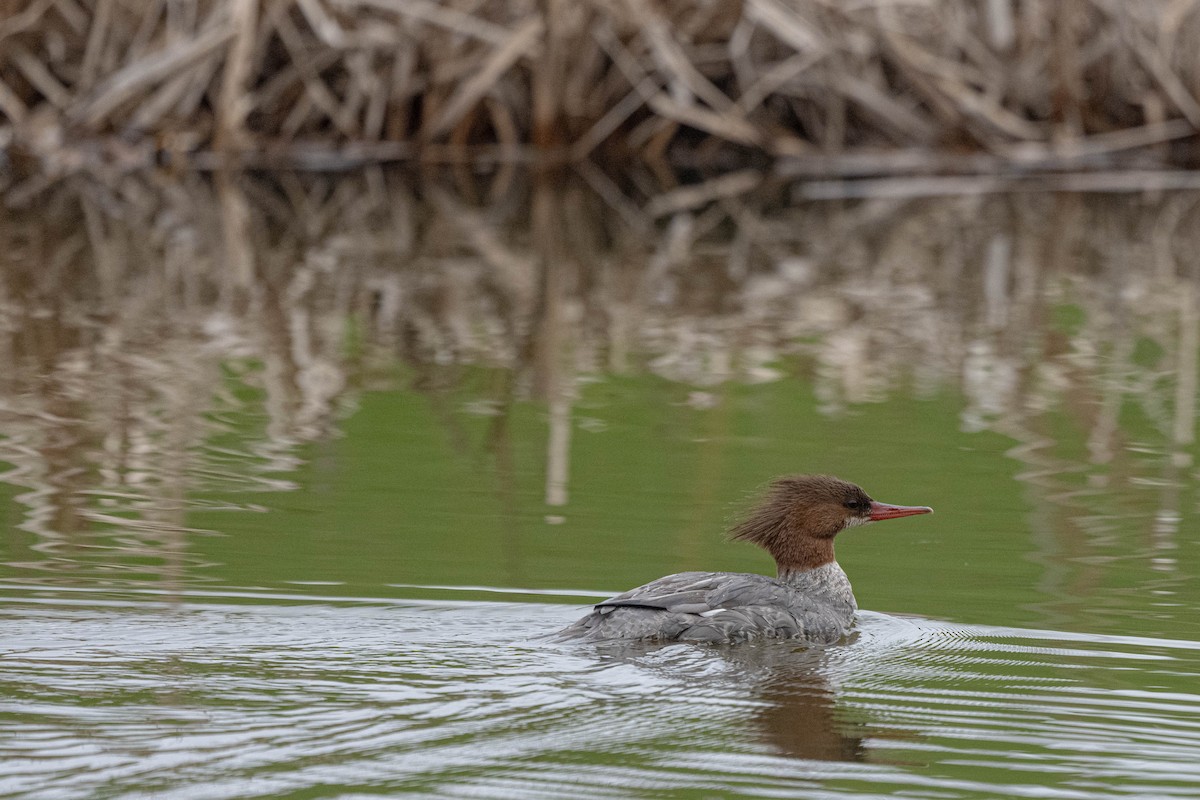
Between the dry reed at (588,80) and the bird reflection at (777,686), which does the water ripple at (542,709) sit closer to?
the bird reflection at (777,686)

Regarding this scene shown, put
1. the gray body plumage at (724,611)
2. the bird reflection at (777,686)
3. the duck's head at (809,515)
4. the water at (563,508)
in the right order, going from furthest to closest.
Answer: the duck's head at (809,515) → the gray body plumage at (724,611) → the bird reflection at (777,686) → the water at (563,508)

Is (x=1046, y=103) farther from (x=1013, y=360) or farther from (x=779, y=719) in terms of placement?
(x=779, y=719)

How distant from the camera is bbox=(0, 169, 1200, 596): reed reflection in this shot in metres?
7.14

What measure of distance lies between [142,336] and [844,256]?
5014 millimetres

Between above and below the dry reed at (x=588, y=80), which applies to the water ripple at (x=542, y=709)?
below

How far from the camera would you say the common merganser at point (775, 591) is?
537 cm

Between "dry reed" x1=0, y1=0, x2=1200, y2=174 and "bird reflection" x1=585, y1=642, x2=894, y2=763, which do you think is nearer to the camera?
"bird reflection" x1=585, y1=642, x2=894, y2=763

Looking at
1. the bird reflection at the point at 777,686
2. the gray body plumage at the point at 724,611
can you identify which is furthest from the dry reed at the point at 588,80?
the bird reflection at the point at 777,686

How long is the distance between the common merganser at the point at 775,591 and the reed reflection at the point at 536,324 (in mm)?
701

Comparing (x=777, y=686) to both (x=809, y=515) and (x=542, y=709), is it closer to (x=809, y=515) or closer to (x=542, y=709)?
(x=542, y=709)

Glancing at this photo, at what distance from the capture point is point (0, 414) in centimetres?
797

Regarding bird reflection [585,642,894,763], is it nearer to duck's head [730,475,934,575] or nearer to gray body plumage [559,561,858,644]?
gray body plumage [559,561,858,644]

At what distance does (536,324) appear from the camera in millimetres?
10359

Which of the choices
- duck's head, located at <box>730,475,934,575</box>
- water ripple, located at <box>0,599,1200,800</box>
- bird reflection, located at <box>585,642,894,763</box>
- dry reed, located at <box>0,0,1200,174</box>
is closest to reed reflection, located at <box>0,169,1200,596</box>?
duck's head, located at <box>730,475,934,575</box>
